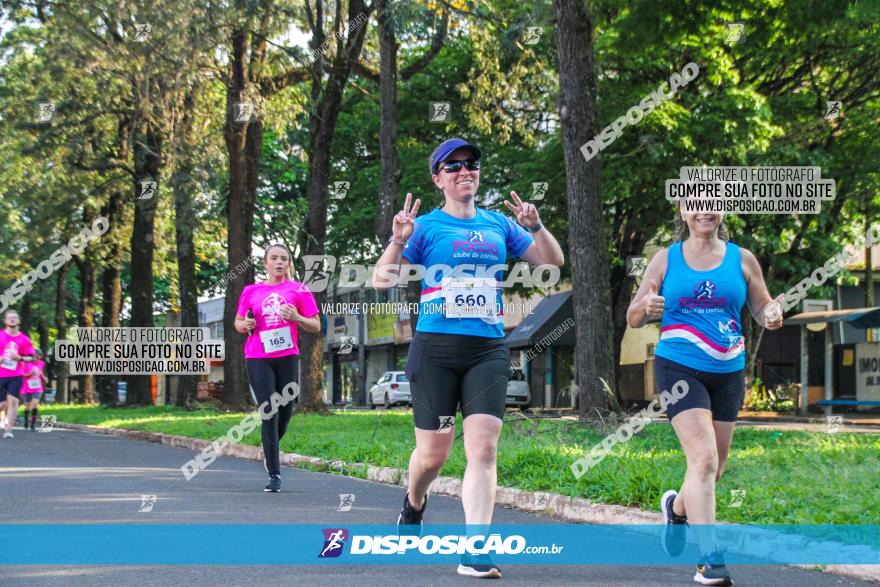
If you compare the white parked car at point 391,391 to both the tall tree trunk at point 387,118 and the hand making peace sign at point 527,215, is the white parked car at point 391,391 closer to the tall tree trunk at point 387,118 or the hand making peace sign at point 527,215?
the tall tree trunk at point 387,118

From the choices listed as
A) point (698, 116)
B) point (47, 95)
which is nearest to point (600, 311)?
point (698, 116)

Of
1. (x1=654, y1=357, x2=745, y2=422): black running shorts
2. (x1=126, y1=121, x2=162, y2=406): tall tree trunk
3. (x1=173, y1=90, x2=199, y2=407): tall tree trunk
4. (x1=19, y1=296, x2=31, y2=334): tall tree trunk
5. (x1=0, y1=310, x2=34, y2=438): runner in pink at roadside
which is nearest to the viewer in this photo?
(x1=654, y1=357, x2=745, y2=422): black running shorts

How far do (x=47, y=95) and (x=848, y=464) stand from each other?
25.4 metres

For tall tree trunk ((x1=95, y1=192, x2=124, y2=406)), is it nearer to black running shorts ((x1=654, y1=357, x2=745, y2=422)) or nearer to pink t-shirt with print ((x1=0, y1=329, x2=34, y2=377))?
pink t-shirt with print ((x1=0, y1=329, x2=34, y2=377))

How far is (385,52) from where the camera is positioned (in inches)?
829

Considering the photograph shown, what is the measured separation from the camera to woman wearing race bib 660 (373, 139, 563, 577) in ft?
18.5

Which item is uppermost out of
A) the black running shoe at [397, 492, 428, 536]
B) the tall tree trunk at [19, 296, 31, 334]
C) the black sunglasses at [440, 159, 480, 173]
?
the tall tree trunk at [19, 296, 31, 334]

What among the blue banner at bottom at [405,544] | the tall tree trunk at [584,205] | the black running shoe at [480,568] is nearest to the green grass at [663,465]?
the blue banner at bottom at [405,544]

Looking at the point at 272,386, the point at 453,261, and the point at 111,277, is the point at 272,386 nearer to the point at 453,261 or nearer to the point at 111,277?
the point at 453,261

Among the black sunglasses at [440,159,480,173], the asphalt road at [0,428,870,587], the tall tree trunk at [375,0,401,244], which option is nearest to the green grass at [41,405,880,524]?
the asphalt road at [0,428,870,587]

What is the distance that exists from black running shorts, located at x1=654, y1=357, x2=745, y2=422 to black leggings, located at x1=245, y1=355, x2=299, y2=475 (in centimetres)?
485

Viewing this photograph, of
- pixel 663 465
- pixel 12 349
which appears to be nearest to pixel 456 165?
pixel 663 465

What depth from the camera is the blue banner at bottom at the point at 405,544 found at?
619 cm

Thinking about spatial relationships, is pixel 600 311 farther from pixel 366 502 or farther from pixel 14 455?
pixel 14 455
